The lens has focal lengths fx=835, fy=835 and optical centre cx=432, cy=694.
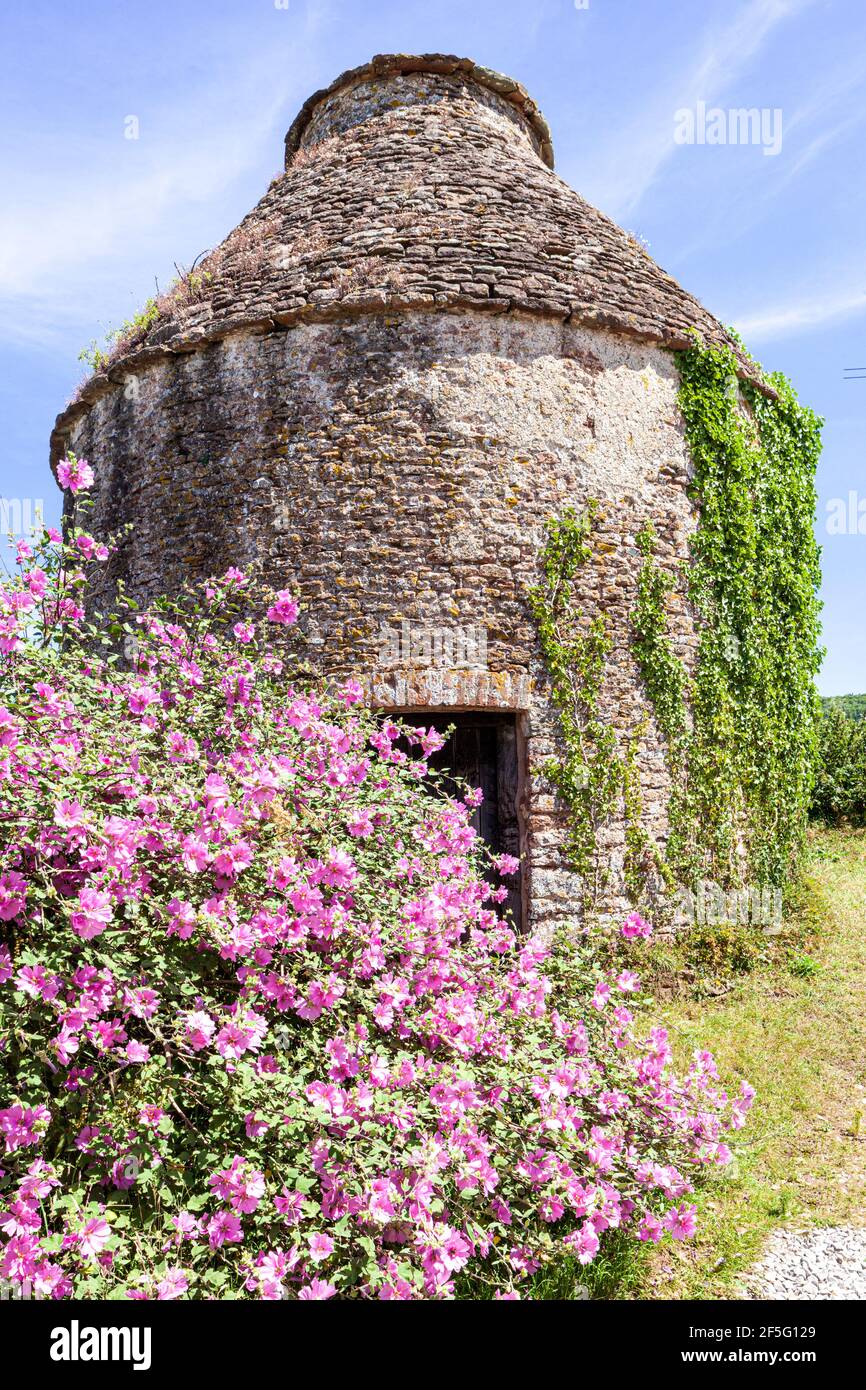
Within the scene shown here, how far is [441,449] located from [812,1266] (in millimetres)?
5525

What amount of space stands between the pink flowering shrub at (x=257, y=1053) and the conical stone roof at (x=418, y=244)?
416 cm

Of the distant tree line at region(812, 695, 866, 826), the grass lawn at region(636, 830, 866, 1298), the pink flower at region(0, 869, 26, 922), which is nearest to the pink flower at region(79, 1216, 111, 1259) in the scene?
the pink flower at region(0, 869, 26, 922)

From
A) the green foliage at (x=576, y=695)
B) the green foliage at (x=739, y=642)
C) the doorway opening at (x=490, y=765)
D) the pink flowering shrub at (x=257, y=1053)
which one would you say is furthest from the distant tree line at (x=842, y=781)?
the pink flowering shrub at (x=257, y=1053)

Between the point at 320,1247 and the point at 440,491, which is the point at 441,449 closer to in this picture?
the point at 440,491

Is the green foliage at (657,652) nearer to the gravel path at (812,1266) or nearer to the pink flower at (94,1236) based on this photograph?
the gravel path at (812,1266)

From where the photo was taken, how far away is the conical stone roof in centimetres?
675

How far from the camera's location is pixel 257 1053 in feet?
9.09

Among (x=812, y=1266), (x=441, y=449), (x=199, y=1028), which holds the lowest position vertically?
(x=812, y=1266)

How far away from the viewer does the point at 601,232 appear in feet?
25.3

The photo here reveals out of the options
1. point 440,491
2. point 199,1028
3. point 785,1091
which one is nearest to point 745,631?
point 440,491

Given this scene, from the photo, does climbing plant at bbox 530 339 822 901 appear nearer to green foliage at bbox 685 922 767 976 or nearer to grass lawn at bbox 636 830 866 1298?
green foliage at bbox 685 922 767 976

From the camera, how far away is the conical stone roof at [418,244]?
266 inches

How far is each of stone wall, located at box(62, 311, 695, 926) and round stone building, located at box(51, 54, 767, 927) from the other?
0.06 feet
